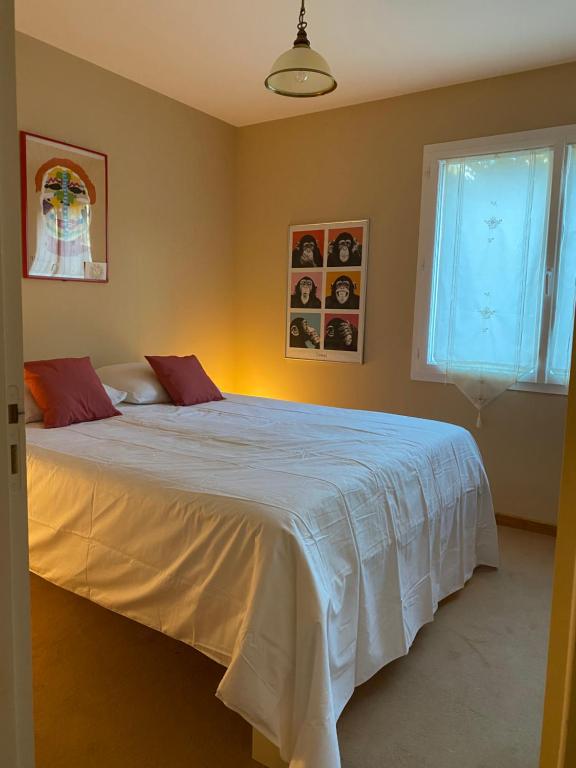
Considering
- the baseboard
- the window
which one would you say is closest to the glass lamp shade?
the window

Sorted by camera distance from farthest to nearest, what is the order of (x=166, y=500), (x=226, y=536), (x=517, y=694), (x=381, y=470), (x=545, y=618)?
1. (x=545, y=618)
2. (x=381, y=470)
3. (x=517, y=694)
4. (x=166, y=500)
5. (x=226, y=536)

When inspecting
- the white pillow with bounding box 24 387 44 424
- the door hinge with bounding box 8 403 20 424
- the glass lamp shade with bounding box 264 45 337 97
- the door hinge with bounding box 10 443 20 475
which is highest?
the glass lamp shade with bounding box 264 45 337 97

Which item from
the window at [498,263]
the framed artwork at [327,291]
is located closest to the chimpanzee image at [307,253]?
the framed artwork at [327,291]

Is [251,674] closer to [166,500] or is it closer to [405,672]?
[166,500]

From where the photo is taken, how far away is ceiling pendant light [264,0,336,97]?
2.20m

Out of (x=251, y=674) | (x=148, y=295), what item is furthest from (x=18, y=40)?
(x=251, y=674)

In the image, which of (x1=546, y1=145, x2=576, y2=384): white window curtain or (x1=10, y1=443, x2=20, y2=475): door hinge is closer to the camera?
(x1=10, y1=443, x2=20, y2=475): door hinge

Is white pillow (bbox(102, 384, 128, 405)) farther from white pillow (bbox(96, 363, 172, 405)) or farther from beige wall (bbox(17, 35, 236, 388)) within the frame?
beige wall (bbox(17, 35, 236, 388))

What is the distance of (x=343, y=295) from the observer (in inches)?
160

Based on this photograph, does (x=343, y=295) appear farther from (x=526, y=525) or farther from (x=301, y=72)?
(x=526, y=525)

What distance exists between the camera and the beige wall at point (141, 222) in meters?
3.20

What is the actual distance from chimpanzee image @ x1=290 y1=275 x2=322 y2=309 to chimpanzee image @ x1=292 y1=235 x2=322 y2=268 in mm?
109

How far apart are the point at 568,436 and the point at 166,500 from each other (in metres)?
1.35

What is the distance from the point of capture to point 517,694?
195cm
